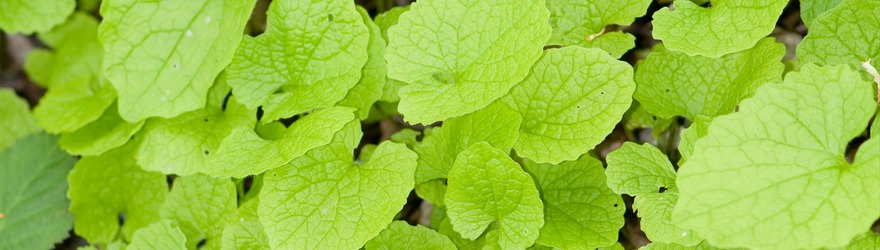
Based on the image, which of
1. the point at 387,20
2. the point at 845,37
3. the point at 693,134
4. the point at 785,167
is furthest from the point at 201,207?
the point at 845,37

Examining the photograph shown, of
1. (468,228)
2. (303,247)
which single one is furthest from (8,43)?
(468,228)

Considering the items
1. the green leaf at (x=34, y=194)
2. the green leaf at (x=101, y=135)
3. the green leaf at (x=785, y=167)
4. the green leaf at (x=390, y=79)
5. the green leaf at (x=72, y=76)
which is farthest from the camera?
the green leaf at (x=34, y=194)

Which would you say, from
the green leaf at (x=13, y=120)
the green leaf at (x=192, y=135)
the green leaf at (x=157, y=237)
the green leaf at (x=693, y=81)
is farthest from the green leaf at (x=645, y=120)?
the green leaf at (x=13, y=120)

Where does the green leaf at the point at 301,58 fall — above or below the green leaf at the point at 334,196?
above

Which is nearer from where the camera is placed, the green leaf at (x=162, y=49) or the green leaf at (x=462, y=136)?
the green leaf at (x=462, y=136)

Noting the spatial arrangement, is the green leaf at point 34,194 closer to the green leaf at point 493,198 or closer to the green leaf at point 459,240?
the green leaf at point 459,240

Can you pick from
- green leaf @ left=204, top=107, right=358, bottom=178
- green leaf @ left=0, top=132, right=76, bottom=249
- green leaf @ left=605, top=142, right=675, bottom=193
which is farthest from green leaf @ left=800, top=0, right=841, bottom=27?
green leaf @ left=0, top=132, right=76, bottom=249

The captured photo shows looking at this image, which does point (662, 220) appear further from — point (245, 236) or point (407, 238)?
point (245, 236)
